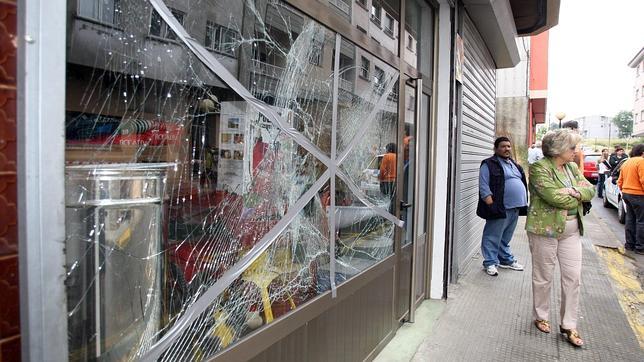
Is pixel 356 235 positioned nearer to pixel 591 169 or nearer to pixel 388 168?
pixel 388 168

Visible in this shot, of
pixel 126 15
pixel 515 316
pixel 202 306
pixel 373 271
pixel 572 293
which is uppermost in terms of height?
pixel 126 15

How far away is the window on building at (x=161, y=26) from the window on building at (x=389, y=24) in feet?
6.78

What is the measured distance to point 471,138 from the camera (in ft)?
19.9

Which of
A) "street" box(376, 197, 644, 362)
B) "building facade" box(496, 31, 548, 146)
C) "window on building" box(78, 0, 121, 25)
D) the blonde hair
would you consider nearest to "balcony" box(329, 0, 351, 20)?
"window on building" box(78, 0, 121, 25)

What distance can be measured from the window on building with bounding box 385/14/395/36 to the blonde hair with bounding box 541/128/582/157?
159cm

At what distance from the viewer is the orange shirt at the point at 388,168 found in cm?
328

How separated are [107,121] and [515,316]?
13.4 ft

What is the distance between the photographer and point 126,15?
1292mm

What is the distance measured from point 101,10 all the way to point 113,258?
0.71 metres

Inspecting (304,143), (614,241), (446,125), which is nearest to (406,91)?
(446,125)

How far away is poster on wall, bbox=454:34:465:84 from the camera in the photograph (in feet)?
15.1

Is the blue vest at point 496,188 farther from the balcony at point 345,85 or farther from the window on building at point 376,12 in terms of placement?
the balcony at point 345,85

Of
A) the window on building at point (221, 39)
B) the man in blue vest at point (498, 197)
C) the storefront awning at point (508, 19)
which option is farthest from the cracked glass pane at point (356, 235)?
the storefront awning at point (508, 19)

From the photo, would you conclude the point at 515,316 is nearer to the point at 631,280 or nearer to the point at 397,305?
the point at 397,305
